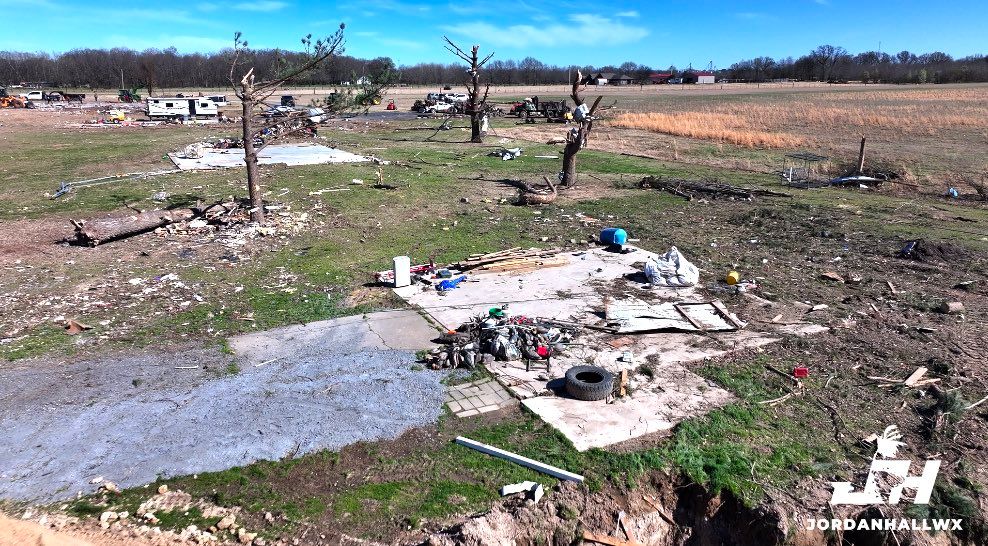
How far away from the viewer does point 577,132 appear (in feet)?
56.4

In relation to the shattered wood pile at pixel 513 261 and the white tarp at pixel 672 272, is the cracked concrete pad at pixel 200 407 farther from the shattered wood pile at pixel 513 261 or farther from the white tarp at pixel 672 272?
the white tarp at pixel 672 272

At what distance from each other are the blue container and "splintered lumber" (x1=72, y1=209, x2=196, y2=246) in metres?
8.58

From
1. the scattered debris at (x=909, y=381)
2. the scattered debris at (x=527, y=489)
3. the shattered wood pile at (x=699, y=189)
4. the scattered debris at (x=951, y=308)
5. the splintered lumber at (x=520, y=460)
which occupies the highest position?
the shattered wood pile at (x=699, y=189)

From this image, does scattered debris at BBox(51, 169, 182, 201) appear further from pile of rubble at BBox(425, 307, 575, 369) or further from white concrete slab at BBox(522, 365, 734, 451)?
white concrete slab at BBox(522, 365, 734, 451)

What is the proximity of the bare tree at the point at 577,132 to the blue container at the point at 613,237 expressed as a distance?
5.47 metres

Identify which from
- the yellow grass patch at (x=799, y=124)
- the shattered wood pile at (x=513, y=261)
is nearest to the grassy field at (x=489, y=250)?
the shattered wood pile at (x=513, y=261)

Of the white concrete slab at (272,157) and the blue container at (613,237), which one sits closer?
the blue container at (613,237)

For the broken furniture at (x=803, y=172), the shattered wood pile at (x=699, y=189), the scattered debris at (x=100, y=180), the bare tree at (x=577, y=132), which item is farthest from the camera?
the broken furniture at (x=803, y=172)

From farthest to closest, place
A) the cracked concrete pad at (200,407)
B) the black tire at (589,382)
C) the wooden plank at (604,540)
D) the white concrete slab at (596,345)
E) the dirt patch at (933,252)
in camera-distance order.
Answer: the dirt patch at (933,252)
the black tire at (589,382)
the white concrete slab at (596,345)
the cracked concrete pad at (200,407)
the wooden plank at (604,540)

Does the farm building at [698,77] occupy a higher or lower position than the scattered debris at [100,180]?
higher

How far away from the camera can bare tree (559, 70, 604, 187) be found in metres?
16.2

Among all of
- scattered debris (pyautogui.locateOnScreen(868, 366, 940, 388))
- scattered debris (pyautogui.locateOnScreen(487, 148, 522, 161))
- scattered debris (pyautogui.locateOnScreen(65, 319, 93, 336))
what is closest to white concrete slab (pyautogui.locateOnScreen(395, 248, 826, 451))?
scattered debris (pyautogui.locateOnScreen(868, 366, 940, 388))

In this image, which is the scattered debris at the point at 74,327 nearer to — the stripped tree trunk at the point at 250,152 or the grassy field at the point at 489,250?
the grassy field at the point at 489,250

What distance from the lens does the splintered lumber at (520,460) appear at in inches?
195
